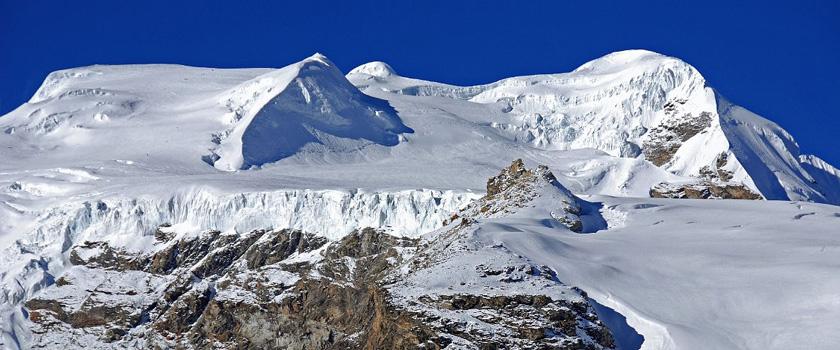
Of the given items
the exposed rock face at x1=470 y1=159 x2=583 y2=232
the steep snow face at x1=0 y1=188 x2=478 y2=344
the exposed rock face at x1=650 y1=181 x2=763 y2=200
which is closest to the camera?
the exposed rock face at x1=470 y1=159 x2=583 y2=232

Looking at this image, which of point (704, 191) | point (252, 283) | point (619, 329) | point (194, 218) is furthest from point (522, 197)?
point (704, 191)

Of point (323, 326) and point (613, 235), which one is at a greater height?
point (613, 235)

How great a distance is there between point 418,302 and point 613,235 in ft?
106

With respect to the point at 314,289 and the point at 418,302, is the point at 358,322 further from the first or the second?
the point at 418,302

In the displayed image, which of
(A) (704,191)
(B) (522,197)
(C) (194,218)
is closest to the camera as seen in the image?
(B) (522,197)

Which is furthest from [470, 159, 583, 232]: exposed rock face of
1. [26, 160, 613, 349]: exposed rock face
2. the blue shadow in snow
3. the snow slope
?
the blue shadow in snow

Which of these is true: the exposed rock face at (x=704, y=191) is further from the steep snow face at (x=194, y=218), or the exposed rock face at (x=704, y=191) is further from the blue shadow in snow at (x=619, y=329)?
the blue shadow in snow at (x=619, y=329)

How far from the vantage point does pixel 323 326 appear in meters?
145

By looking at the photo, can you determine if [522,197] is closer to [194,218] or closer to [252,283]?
[252,283]

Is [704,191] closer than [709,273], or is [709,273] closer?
[709,273]

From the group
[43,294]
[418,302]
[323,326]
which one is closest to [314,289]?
[323,326]

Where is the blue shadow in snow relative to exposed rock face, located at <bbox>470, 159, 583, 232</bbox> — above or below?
below

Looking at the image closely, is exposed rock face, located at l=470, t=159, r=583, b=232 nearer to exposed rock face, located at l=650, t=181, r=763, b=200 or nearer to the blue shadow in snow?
the blue shadow in snow

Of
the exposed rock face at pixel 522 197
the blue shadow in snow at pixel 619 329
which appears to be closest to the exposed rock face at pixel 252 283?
the exposed rock face at pixel 522 197
